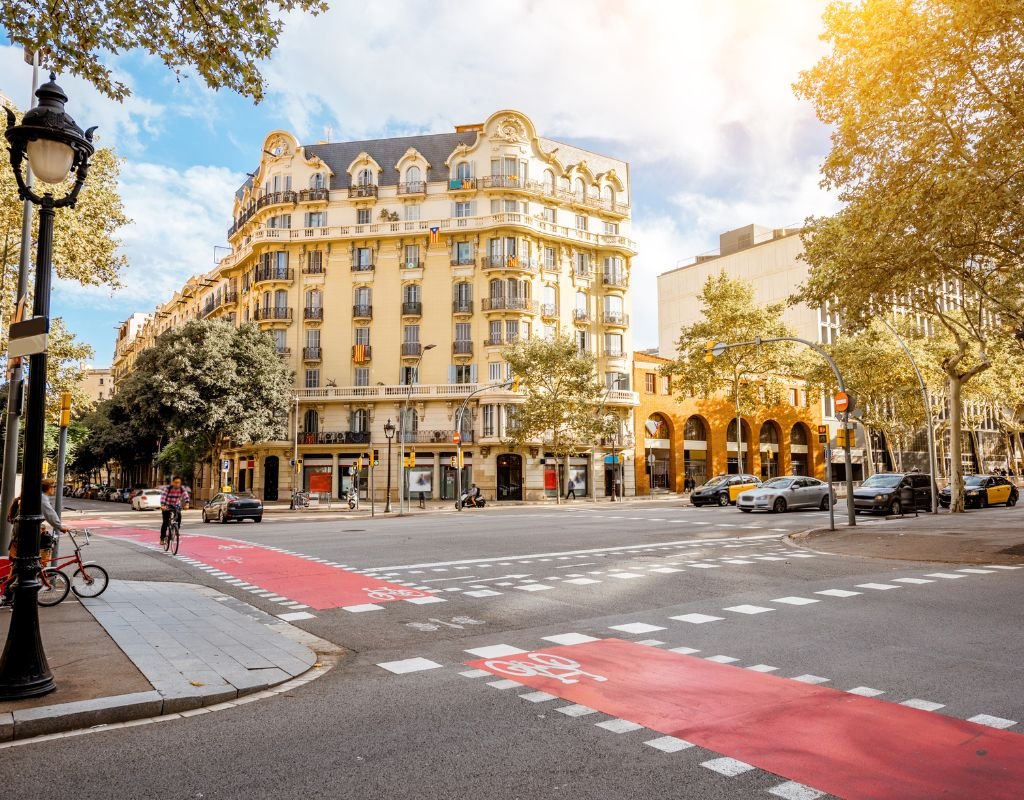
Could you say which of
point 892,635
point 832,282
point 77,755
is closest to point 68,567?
point 77,755

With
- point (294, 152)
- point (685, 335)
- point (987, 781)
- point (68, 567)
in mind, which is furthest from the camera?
point (294, 152)

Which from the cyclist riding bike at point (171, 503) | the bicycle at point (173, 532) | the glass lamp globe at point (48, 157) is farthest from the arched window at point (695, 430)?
the glass lamp globe at point (48, 157)

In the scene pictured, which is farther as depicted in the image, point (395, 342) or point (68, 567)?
point (395, 342)

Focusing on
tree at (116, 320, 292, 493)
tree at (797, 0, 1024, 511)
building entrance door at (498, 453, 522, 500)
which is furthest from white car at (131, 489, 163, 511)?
tree at (797, 0, 1024, 511)

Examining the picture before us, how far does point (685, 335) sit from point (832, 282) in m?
30.8

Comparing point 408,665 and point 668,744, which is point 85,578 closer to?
point 408,665

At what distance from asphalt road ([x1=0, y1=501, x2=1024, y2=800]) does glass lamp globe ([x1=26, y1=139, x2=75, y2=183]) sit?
435 cm

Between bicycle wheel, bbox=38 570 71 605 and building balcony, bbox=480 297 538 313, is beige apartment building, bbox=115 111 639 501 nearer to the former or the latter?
building balcony, bbox=480 297 538 313

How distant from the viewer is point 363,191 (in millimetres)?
55656

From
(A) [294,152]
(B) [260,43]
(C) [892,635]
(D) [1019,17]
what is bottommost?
(C) [892,635]

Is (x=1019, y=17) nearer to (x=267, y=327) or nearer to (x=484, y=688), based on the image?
(x=484, y=688)

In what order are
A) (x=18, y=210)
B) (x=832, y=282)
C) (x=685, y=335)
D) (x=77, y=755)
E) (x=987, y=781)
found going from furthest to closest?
(x=685, y=335) < (x=18, y=210) < (x=832, y=282) < (x=77, y=755) < (x=987, y=781)

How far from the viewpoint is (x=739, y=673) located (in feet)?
20.9

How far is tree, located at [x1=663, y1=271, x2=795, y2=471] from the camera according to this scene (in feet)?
167
